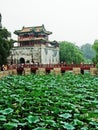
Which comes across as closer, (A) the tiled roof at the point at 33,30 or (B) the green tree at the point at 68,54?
(A) the tiled roof at the point at 33,30

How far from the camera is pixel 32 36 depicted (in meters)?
45.8

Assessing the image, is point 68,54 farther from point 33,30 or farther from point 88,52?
point 88,52

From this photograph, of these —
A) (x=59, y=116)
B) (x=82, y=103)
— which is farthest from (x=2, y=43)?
(x=59, y=116)

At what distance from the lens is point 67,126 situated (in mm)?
5039

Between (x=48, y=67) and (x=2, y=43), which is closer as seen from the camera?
(x=2, y=43)

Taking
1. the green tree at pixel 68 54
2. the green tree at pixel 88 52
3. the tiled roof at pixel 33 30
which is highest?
the tiled roof at pixel 33 30

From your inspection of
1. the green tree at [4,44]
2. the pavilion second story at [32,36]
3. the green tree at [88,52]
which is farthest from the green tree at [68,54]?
the green tree at [88,52]

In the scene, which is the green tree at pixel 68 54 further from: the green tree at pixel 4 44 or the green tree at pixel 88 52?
the green tree at pixel 88 52

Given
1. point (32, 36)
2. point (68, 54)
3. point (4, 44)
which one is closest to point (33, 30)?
point (32, 36)

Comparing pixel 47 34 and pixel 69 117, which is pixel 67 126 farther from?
pixel 47 34

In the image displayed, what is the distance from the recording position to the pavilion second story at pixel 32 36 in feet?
147

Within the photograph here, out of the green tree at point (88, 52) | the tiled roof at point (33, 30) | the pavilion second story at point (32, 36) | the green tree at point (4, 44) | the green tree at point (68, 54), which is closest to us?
the green tree at point (4, 44)

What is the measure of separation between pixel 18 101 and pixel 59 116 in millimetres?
1732

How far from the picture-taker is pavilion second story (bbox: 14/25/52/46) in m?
44.9
